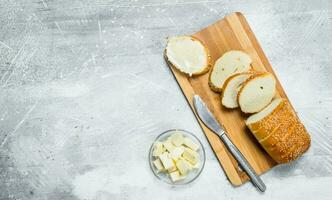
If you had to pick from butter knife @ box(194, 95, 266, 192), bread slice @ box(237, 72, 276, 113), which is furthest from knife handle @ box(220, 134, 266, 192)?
bread slice @ box(237, 72, 276, 113)

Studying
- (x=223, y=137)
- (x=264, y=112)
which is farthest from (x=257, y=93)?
(x=223, y=137)

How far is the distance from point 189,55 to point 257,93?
0.75 ft

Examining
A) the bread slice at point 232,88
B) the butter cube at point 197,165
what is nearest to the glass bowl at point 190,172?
the butter cube at point 197,165

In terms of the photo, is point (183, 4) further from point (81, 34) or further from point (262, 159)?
point (262, 159)

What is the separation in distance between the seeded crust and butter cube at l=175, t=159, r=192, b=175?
0.71ft

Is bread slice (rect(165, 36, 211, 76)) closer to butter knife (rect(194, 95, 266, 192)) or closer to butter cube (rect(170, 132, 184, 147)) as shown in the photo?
butter knife (rect(194, 95, 266, 192))

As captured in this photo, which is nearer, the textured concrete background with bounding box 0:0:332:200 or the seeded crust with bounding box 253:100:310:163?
the seeded crust with bounding box 253:100:310:163

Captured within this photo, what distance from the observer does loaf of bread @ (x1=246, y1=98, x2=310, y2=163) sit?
1.32 m

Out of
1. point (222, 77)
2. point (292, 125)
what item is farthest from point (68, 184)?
point (292, 125)

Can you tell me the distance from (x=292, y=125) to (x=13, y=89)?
2.84 feet

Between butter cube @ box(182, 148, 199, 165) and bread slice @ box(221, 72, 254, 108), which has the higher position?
bread slice @ box(221, 72, 254, 108)

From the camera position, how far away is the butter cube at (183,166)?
53.6 inches

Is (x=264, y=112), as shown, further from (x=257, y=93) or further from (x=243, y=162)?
(x=243, y=162)

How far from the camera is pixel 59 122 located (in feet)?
4.83
